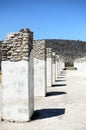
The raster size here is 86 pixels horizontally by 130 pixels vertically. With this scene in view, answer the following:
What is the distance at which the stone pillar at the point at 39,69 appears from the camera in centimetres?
1659

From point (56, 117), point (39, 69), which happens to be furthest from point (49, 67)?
point (56, 117)

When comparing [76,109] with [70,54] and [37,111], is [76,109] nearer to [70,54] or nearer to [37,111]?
[37,111]

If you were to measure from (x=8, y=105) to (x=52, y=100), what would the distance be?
491cm

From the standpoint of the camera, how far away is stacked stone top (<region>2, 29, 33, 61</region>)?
1061 centimetres

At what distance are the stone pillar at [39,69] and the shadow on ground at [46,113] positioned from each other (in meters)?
4.27

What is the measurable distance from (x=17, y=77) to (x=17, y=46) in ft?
3.62

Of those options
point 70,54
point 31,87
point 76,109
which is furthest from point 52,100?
point 70,54

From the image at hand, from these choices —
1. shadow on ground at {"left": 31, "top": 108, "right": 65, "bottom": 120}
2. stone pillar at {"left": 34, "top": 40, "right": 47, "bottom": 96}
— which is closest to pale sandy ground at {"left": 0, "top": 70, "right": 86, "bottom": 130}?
shadow on ground at {"left": 31, "top": 108, "right": 65, "bottom": 120}

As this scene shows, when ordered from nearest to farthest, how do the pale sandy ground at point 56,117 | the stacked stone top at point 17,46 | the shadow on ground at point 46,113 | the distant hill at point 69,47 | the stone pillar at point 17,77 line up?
the pale sandy ground at point 56,117, the stone pillar at point 17,77, the stacked stone top at point 17,46, the shadow on ground at point 46,113, the distant hill at point 69,47

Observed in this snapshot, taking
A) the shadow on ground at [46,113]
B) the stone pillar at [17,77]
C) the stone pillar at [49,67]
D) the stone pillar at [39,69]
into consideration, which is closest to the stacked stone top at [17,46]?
the stone pillar at [17,77]

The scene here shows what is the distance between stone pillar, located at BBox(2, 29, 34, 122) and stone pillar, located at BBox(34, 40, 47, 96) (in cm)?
575

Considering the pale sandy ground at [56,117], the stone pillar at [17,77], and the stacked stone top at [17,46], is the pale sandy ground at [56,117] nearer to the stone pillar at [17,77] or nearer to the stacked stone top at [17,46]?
the stone pillar at [17,77]

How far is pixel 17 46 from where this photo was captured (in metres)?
10.7

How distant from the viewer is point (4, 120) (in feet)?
34.6
